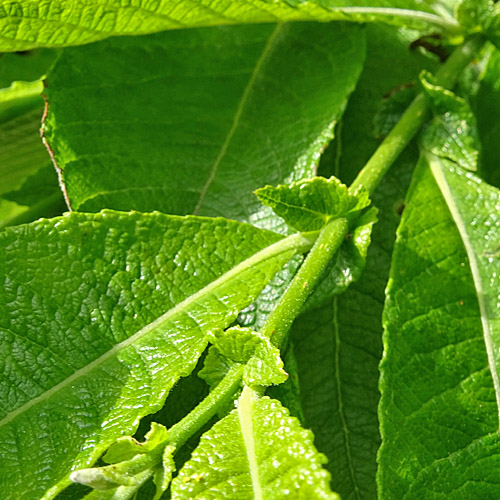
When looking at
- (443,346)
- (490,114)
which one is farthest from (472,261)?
(490,114)

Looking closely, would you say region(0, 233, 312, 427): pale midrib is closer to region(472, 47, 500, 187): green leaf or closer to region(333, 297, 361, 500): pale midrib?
region(333, 297, 361, 500): pale midrib

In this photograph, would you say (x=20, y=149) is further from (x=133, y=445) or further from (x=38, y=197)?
(x=133, y=445)

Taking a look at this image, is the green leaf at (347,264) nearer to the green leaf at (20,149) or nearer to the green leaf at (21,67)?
the green leaf at (20,149)

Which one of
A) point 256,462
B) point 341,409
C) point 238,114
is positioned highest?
point 238,114

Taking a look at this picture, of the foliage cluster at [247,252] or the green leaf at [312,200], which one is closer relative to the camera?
the foliage cluster at [247,252]

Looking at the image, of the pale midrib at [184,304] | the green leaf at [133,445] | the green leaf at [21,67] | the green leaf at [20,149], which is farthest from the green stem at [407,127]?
the green leaf at [21,67]

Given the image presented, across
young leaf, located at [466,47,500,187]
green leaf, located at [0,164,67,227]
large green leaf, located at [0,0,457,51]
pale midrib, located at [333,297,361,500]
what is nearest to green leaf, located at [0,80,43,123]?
green leaf, located at [0,164,67,227]
